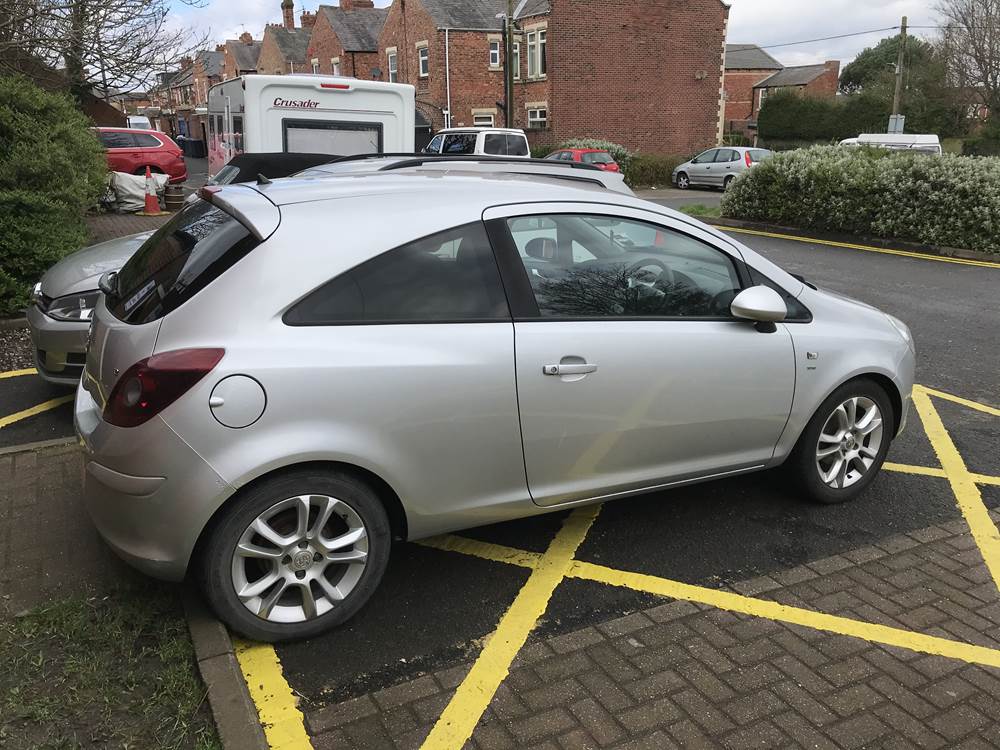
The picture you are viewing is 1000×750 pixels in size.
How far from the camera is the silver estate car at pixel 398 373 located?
2.75 meters

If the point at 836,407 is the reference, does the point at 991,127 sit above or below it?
above

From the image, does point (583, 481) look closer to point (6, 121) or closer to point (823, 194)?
point (6, 121)

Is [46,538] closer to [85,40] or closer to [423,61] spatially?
[85,40]

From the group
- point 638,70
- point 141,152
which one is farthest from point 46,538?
point 638,70

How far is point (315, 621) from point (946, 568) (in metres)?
2.79

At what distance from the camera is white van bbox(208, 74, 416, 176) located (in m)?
10.9

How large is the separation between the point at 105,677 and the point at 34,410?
321cm

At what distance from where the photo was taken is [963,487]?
4.52 metres

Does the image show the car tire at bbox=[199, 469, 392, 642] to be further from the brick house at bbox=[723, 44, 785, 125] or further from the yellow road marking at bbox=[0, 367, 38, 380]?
the brick house at bbox=[723, 44, 785, 125]

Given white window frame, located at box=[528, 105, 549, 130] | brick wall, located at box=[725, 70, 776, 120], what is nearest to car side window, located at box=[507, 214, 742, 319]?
white window frame, located at box=[528, 105, 549, 130]

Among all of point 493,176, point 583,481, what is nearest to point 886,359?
point 583,481

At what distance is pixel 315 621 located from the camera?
303 centimetres

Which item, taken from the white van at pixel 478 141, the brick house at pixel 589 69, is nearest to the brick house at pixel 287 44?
the brick house at pixel 589 69

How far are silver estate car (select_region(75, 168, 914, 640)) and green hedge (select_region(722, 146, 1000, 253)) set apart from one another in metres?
10.7
